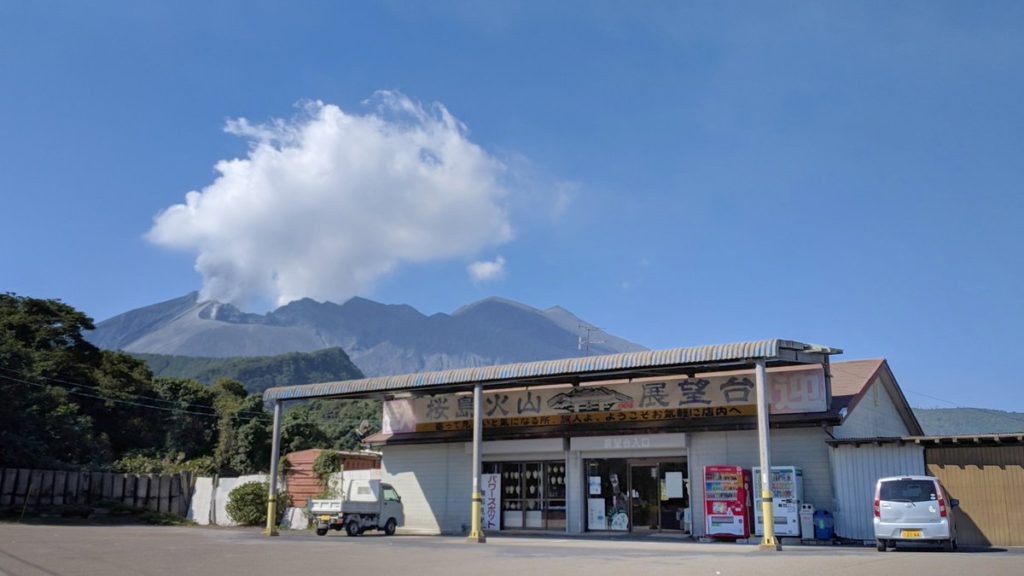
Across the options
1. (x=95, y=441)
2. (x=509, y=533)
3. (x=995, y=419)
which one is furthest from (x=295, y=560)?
(x=995, y=419)

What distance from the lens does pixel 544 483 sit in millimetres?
24438

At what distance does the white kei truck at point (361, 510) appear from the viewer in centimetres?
2328

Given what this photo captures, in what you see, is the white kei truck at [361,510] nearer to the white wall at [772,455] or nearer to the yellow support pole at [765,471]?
the white wall at [772,455]

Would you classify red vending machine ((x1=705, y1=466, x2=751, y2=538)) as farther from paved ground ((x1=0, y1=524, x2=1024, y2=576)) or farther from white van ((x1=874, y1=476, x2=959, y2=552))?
white van ((x1=874, y1=476, x2=959, y2=552))

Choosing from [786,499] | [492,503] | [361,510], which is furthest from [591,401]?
[361,510]

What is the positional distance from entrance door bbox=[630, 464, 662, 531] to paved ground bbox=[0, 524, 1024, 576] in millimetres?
4031

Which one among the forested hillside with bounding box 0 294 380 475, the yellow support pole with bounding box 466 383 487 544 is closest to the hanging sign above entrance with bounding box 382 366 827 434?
the yellow support pole with bounding box 466 383 487 544

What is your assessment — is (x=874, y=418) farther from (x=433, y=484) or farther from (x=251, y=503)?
(x=251, y=503)

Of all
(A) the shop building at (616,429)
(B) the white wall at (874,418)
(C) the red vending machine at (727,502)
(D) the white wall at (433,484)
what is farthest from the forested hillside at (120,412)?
(B) the white wall at (874,418)

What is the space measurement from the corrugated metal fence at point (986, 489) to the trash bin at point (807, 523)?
2.86 metres

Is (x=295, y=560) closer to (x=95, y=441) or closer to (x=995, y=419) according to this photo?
(x=95, y=441)

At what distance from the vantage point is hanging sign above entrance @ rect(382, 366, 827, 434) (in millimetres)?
20344

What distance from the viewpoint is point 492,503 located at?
82.2ft

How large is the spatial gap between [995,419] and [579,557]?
3173 inches
